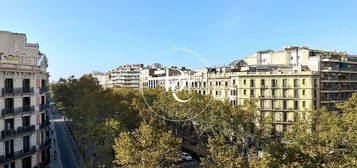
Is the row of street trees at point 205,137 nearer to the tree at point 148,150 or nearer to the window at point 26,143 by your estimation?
the tree at point 148,150

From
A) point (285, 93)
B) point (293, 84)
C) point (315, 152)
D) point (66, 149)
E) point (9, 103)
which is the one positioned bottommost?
point (66, 149)

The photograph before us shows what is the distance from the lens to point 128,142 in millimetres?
28031

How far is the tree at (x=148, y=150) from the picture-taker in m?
27.7

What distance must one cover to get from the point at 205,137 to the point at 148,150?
37651 millimetres

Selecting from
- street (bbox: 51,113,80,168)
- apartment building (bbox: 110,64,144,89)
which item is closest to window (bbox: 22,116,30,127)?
street (bbox: 51,113,80,168)

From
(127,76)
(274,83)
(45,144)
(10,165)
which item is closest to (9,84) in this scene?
(10,165)

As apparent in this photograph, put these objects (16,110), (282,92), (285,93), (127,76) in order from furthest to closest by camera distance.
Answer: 1. (127,76)
2. (282,92)
3. (285,93)
4. (16,110)

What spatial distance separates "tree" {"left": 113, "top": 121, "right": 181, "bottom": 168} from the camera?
27672mm

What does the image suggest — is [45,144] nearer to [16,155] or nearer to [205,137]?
[16,155]

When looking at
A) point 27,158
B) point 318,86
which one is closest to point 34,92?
point 27,158

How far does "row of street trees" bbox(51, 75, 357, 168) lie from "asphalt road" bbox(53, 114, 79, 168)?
3.00 metres

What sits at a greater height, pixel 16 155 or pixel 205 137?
pixel 16 155

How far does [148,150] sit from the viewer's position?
28625mm

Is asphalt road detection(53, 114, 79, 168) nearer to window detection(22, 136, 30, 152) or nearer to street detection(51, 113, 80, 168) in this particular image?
street detection(51, 113, 80, 168)
